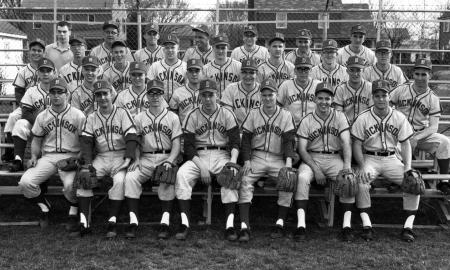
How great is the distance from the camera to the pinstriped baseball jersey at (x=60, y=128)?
561 centimetres

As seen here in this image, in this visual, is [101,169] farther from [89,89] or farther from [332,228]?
[332,228]

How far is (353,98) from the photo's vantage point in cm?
618

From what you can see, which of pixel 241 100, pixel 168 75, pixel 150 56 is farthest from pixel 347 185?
pixel 150 56

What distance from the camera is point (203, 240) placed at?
489cm

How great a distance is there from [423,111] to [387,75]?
0.85 meters

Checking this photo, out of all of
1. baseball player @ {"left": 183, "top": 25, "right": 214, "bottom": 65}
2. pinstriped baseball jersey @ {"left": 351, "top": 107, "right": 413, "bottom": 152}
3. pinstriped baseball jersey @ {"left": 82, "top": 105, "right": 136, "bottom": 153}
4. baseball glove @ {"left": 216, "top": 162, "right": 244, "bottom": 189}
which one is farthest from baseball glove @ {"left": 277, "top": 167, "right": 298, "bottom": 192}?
baseball player @ {"left": 183, "top": 25, "right": 214, "bottom": 65}

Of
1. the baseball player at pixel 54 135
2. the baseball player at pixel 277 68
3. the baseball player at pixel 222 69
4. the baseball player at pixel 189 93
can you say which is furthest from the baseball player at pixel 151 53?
the baseball player at pixel 54 135

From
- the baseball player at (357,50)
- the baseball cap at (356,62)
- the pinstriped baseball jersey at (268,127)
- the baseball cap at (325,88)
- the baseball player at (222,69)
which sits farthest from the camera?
the baseball player at (357,50)

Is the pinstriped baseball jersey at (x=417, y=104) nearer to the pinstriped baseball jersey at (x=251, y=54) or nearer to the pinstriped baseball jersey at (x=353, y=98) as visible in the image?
the pinstriped baseball jersey at (x=353, y=98)

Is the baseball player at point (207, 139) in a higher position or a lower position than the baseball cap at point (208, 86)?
lower

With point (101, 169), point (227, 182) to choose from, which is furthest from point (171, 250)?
point (101, 169)

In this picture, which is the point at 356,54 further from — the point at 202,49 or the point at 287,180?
the point at 287,180

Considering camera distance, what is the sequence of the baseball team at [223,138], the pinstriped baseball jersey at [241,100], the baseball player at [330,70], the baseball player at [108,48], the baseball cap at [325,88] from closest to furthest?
the baseball team at [223,138] < the baseball cap at [325,88] < the pinstriped baseball jersey at [241,100] < the baseball player at [330,70] < the baseball player at [108,48]

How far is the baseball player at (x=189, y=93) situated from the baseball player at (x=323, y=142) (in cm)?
144
